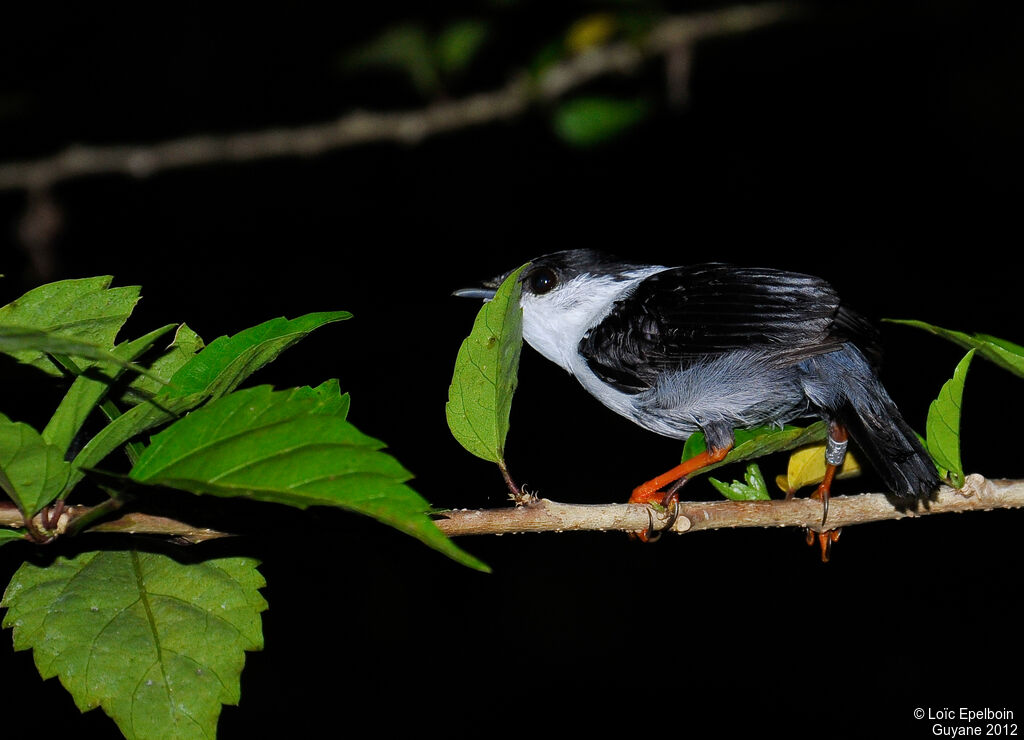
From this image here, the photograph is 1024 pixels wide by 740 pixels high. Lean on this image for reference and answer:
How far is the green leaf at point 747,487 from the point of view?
2492 millimetres

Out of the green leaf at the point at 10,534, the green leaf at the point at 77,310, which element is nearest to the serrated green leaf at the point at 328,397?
the green leaf at the point at 77,310

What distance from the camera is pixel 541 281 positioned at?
3742 mm

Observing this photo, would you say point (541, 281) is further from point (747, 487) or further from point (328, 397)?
point (328, 397)

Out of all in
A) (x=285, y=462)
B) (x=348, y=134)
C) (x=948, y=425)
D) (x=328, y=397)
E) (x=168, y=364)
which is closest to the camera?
(x=285, y=462)

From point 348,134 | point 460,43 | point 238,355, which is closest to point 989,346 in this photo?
point 238,355

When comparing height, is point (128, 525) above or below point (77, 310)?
below

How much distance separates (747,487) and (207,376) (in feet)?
4.85

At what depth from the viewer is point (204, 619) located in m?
1.91

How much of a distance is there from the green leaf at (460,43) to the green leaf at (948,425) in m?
3.37

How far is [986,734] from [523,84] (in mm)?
3633

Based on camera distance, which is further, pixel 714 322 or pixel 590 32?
pixel 590 32

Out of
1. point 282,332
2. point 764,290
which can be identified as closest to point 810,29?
point 764,290

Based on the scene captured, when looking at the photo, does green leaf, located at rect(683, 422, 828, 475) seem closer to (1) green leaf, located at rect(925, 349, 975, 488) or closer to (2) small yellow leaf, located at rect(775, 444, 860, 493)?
(2) small yellow leaf, located at rect(775, 444, 860, 493)

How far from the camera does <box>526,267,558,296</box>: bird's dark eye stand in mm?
3732
